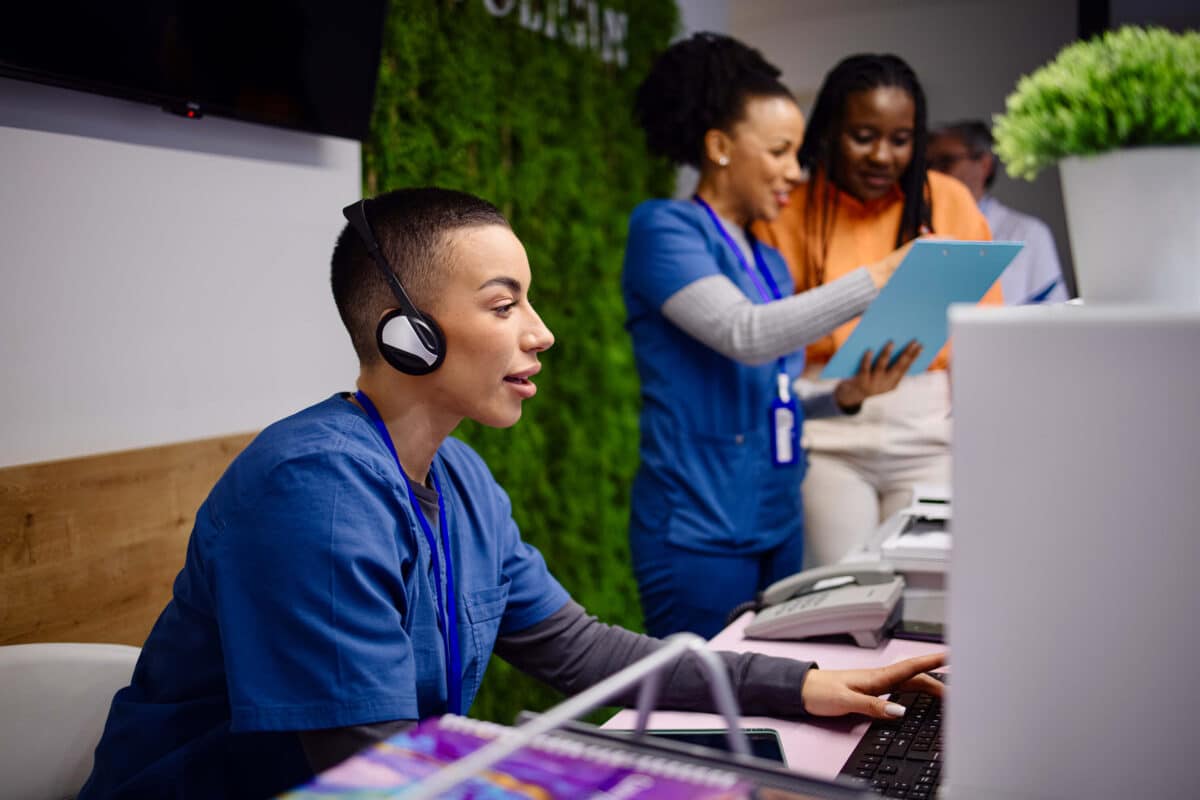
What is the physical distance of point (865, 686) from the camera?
116cm

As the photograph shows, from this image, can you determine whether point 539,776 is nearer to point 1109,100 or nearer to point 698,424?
point 1109,100

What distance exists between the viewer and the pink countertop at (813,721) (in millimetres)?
1072

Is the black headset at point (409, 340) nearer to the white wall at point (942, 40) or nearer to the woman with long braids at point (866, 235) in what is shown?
the woman with long braids at point (866, 235)

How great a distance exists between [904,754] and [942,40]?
5.33 metres

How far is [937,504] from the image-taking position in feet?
6.01

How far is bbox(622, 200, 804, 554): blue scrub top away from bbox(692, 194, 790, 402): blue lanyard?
0.02 meters

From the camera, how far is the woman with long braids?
2.23m

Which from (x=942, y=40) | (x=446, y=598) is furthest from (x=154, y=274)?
(x=942, y=40)

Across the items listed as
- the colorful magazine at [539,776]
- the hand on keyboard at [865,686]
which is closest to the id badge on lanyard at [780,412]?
the hand on keyboard at [865,686]

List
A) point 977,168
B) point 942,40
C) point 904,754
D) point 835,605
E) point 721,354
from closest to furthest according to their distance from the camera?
point 904,754, point 835,605, point 721,354, point 977,168, point 942,40

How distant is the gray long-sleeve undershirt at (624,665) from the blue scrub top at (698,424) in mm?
788

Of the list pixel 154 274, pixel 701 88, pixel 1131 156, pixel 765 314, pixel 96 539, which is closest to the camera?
pixel 1131 156

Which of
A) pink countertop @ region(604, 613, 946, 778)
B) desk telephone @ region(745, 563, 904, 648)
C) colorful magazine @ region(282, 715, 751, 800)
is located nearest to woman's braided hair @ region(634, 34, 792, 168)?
desk telephone @ region(745, 563, 904, 648)

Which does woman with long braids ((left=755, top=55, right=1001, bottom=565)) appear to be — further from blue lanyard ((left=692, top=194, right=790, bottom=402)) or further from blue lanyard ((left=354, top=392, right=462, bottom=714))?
blue lanyard ((left=354, top=392, right=462, bottom=714))
